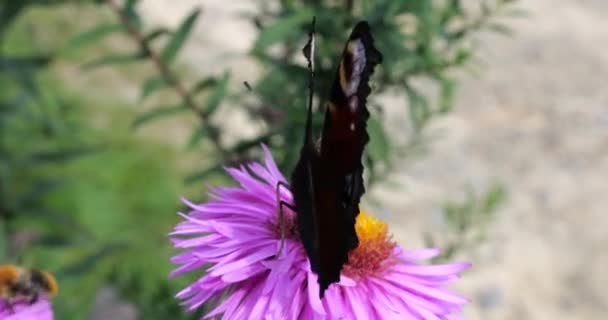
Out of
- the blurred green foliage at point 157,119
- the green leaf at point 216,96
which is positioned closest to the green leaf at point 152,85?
the blurred green foliage at point 157,119

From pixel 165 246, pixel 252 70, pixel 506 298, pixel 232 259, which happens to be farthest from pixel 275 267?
pixel 252 70

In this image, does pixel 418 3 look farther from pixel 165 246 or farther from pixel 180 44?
pixel 165 246

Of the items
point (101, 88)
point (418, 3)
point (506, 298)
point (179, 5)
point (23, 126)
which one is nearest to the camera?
point (418, 3)

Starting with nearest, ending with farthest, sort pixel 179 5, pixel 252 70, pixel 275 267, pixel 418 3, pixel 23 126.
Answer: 1. pixel 275 267
2. pixel 418 3
3. pixel 23 126
4. pixel 252 70
5. pixel 179 5

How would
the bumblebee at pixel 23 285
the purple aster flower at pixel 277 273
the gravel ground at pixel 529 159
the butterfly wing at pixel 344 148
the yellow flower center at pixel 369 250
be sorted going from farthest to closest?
the gravel ground at pixel 529 159
the bumblebee at pixel 23 285
the yellow flower center at pixel 369 250
the purple aster flower at pixel 277 273
the butterfly wing at pixel 344 148

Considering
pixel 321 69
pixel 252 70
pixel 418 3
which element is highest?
pixel 252 70

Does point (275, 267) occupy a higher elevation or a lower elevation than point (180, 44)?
lower

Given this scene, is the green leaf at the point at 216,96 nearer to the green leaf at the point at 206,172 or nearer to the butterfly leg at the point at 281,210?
the green leaf at the point at 206,172
